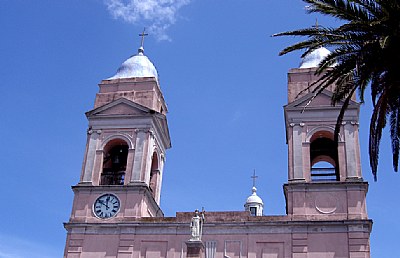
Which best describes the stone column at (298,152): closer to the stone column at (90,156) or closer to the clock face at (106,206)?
the clock face at (106,206)

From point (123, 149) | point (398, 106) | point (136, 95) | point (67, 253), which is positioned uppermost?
point (136, 95)

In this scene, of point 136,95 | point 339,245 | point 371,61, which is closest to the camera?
point 371,61

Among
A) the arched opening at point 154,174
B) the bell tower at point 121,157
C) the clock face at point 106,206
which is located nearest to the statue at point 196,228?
the bell tower at point 121,157

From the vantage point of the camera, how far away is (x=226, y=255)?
27781 mm

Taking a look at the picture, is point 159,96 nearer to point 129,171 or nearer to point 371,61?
point 129,171

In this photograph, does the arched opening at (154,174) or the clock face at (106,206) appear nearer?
the clock face at (106,206)

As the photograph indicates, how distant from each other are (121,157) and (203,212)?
6854 mm

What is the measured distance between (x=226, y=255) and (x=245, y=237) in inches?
48.6

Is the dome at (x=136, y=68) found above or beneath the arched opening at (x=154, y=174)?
above

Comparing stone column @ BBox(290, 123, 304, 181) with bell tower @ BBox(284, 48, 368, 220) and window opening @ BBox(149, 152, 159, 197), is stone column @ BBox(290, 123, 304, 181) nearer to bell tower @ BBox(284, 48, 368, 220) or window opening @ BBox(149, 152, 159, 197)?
bell tower @ BBox(284, 48, 368, 220)

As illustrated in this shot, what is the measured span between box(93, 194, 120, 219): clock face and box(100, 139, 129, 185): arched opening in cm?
149

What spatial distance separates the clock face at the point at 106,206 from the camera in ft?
97.4

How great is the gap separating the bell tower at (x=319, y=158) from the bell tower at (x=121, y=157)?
7.30 meters

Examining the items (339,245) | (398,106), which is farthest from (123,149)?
(398,106)
